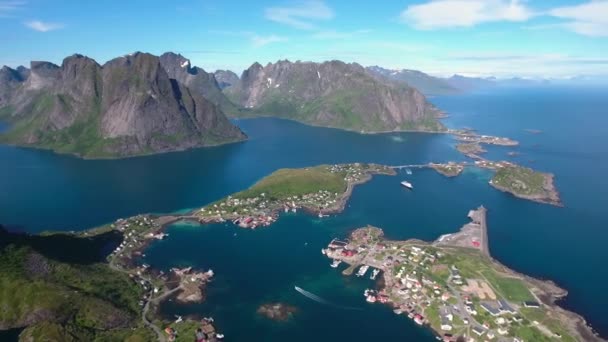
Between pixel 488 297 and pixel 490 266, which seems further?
pixel 490 266

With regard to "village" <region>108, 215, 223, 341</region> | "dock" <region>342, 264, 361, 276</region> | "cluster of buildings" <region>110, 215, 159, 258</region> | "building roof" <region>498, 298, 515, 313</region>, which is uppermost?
"cluster of buildings" <region>110, 215, 159, 258</region>

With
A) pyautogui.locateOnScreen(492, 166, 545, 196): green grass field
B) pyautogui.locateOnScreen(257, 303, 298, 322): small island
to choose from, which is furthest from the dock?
pyautogui.locateOnScreen(492, 166, 545, 196): green grass field

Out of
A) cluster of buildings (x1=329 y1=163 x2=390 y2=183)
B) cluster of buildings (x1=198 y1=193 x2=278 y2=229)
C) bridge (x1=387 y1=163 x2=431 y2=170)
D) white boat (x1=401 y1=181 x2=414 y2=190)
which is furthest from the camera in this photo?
bridge (x1=387 y1=163 x2=431 y2=170)

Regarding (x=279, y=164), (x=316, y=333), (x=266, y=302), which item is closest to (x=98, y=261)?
(x=266, y=302)

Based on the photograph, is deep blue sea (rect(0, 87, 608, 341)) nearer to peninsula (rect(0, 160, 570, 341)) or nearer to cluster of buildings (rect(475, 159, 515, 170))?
peninsula (rect(0, 160, 570, 341))

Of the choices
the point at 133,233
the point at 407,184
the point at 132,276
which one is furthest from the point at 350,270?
the point at 407,184

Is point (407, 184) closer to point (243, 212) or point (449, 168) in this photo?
point (449, 168)

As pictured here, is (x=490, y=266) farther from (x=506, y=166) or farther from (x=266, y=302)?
(x=506, y=166)

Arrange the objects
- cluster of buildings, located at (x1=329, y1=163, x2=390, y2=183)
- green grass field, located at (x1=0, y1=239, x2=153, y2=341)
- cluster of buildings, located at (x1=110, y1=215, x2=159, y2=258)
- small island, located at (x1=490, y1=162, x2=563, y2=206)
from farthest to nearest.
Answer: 1. cluster of buildings, located at (x1=329, y1=163, x2=390, y2=183)
2. small island, located at (x1=490, y1=162, x2=563, y2=206)
3. cluster of buildings, located at (x1=110, y1=215, x2=159, y2=258)
4. green grass field, located at (x1=0, y1=239, x2=153, y2=341)

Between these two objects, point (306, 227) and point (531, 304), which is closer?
point (531, 304)
